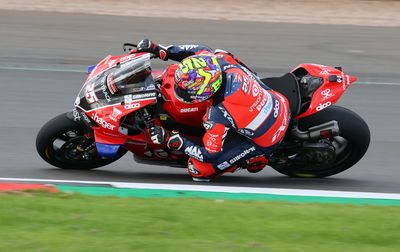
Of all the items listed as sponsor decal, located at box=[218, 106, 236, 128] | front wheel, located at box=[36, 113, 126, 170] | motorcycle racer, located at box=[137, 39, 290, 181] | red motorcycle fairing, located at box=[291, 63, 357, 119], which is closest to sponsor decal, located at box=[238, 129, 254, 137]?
motorcycle racer, located at box=[137, 39, 290, 181]

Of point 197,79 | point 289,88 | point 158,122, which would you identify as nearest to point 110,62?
point 158,122

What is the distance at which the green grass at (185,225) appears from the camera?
17.2 feet

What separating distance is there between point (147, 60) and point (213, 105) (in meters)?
0.79

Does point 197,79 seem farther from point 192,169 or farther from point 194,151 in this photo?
point 192,169

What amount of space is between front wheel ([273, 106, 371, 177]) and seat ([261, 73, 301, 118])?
0.23 m

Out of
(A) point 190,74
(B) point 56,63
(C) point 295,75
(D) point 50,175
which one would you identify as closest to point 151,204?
(A) point 190,74

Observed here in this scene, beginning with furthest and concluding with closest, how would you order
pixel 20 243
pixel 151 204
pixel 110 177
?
pixel 110 177 → pixel 151 204 → pixel 20 243

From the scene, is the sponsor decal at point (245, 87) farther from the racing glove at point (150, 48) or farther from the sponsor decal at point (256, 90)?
the racing glove at point (150, 48)

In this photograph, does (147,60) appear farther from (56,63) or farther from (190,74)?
(56,63)

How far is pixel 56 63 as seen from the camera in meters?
12.2

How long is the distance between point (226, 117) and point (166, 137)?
0.59m

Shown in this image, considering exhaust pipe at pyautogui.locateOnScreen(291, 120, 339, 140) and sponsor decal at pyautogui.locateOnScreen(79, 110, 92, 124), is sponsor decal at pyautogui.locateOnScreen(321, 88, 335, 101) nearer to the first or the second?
exhaust pipe at pyautogui.locateOnScreen(291, 120, 339, 140)

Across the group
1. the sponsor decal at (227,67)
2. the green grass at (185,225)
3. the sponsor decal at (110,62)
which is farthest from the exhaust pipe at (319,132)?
the sponsor decal at (110,62)

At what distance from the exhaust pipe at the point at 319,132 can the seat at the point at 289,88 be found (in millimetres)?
181
